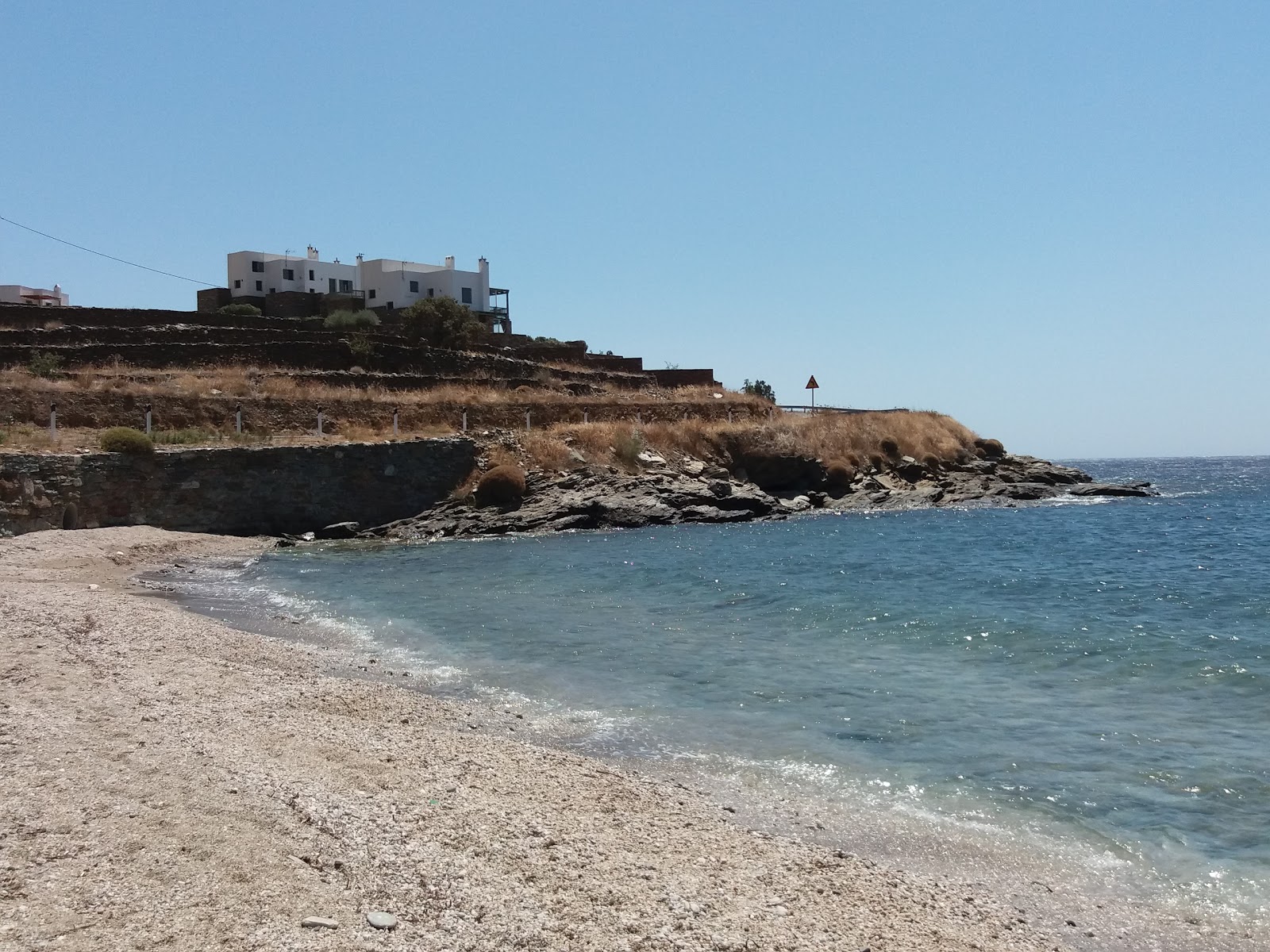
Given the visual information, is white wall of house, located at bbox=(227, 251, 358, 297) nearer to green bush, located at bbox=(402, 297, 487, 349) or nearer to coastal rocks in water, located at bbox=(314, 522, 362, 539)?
green bush, located at bbox=(402, 297, 487, 349)

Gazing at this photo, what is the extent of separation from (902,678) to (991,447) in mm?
44419

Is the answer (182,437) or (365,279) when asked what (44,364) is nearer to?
(182,437)

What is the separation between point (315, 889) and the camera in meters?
5.14

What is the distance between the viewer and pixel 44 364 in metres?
34.0

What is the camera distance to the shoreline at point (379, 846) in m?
4.85

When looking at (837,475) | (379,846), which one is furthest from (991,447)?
(379,846)

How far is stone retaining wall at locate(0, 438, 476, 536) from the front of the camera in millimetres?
24500

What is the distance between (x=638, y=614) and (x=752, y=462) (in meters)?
25.3

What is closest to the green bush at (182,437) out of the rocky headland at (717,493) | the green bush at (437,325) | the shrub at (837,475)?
the rocky headland at (717,493)

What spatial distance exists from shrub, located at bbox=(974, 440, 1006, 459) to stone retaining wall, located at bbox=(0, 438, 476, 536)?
31.0 meters

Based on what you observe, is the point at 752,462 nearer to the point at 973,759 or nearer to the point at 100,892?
the point at 973,759

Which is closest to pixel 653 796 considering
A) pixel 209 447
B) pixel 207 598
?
pixel 207 598

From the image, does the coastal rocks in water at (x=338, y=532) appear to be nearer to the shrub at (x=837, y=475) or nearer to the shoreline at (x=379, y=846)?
the shoreline at (x=379, y=846)

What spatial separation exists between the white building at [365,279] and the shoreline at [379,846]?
5623 centimetres
